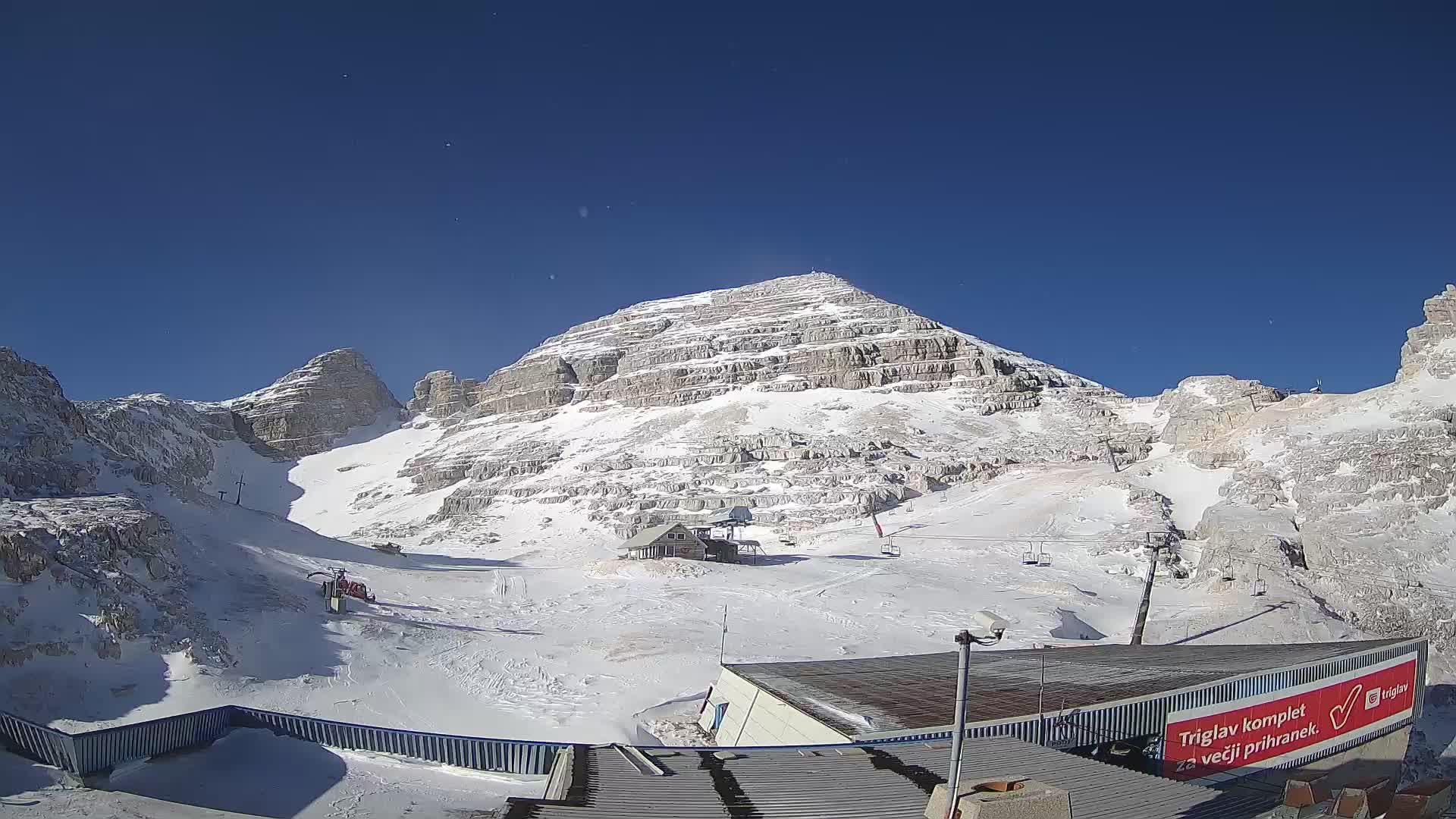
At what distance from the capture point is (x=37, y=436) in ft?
81.1

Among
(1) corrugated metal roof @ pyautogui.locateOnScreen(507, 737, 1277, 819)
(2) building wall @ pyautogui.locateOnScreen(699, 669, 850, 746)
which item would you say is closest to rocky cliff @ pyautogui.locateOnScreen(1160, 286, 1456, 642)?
(2) building wall @ pyautogui.locateOnScreen(699, 669, 850, 746)

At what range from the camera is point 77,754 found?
29.5 feet

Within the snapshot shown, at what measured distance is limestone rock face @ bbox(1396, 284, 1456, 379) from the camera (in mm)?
47438

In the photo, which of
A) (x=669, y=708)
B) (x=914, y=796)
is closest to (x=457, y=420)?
(x=669, y=708)

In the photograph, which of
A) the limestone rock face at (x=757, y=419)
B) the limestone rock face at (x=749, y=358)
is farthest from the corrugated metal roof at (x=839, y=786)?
the limestone rock face at (x=749, y=358)

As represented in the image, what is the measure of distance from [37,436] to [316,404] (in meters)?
140

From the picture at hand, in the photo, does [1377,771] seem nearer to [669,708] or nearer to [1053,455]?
[669,708]

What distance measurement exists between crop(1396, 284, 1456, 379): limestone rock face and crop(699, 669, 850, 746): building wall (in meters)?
52.5

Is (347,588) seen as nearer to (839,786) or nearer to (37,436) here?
(37,436)

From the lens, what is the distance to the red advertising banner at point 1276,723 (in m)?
13.7

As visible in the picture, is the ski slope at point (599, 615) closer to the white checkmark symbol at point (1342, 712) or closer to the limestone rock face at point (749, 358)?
the white checkmark symbol at point (1342, 712)

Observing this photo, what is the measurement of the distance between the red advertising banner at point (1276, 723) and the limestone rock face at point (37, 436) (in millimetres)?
27913

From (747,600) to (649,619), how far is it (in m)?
5.59

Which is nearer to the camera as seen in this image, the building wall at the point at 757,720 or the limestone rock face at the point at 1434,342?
the building wall at the point at 757,720
